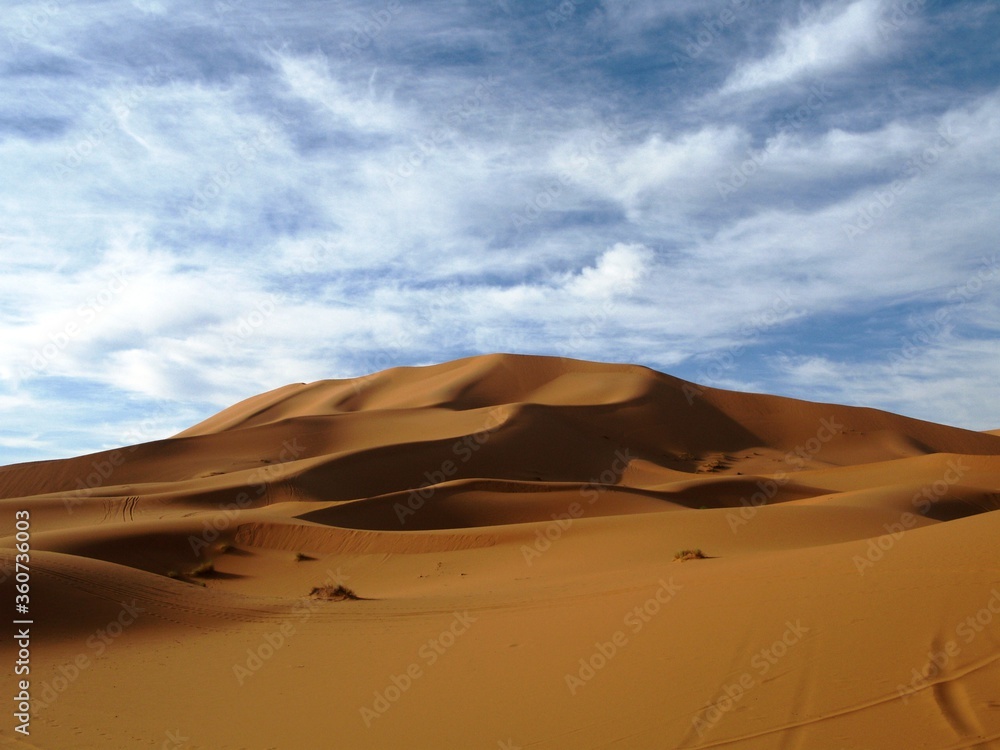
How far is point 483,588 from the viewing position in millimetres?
14930

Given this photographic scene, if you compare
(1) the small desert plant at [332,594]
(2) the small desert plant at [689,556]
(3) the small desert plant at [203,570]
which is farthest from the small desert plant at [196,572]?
(2) the small desert plant at [689,556]

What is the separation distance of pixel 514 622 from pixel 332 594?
5.33 metres

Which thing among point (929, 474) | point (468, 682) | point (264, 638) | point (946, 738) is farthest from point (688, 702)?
point (929, 474)

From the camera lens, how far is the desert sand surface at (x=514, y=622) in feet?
19.1

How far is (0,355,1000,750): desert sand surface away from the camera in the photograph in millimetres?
5828

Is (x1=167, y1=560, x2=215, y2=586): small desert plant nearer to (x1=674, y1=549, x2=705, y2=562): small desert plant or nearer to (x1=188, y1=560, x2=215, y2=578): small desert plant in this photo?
(x1=188, y1=560, x2=215, y2=578): small desert plant

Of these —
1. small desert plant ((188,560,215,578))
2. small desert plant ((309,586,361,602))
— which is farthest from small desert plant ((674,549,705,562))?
small desert plant ((188,560,215,578))

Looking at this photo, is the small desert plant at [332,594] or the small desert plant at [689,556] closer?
the small desert plant at [332,594]

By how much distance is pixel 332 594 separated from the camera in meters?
14.2

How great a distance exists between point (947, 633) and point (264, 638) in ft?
26.2

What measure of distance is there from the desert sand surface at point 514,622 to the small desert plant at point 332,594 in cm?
5

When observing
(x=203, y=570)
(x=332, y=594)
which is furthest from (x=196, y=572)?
(x=332, y=594)

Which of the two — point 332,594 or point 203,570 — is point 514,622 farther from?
point 203,570

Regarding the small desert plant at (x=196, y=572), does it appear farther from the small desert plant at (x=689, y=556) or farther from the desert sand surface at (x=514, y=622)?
the small desert plant at (x=689, y=556)
